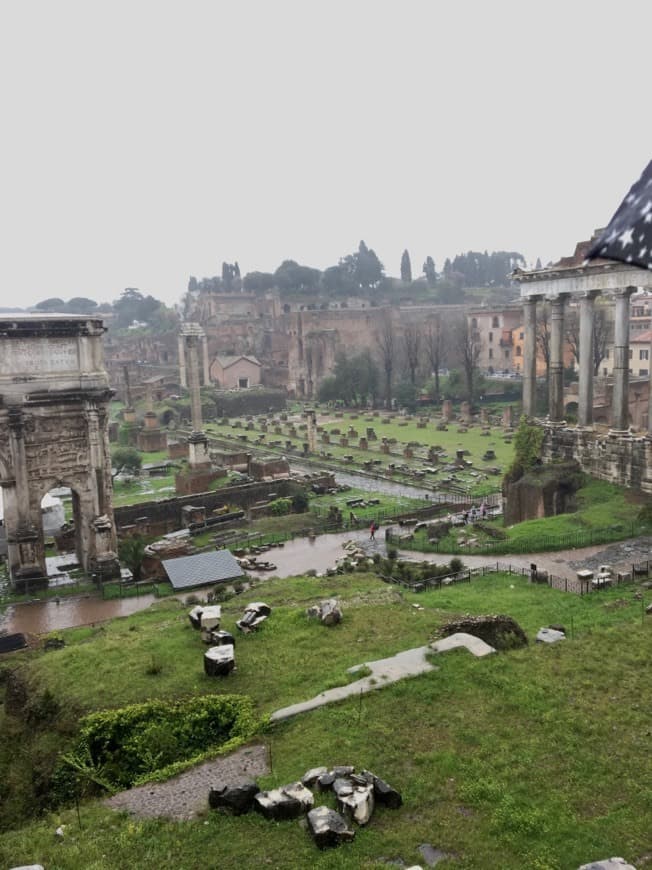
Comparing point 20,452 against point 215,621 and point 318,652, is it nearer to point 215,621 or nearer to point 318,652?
point 215,621

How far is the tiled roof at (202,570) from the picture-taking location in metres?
→ 19.2

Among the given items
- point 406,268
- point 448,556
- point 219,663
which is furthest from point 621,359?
point 406,268

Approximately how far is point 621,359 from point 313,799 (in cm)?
1886

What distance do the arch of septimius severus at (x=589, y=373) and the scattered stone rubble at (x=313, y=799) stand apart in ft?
54.7

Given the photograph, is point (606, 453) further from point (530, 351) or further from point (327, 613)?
point (327, 613)

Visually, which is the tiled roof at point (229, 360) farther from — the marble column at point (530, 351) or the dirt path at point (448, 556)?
the dirt path at point (448, 556)

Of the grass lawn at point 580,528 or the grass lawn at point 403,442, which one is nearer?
the grass lawn at point 580,528

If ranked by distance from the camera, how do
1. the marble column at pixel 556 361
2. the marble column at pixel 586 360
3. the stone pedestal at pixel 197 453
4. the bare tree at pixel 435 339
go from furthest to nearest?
the bare tree at pixel 435 339 < the stone pedestal at pixel 197 453 < the marble column at pixel 556 361 < the marble column at pixel 586 360

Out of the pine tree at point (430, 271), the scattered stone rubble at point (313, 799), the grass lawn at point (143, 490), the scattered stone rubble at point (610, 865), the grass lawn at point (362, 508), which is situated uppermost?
the pine tree at point (430, 271)

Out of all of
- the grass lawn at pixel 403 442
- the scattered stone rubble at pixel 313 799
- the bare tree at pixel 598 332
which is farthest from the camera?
the bare tree at pixel 598 332

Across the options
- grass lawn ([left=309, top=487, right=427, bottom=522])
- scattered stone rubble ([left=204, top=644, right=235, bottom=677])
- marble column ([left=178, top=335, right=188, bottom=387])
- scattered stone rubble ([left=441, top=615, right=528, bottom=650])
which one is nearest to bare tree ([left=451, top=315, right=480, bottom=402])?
grass lawn ([left=309, top=487, right=427, bottom=522])

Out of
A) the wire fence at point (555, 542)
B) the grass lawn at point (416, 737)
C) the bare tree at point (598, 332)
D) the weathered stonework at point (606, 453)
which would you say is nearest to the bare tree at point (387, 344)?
the bare tree at point (598, 332)

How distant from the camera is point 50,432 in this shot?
68.4 feet

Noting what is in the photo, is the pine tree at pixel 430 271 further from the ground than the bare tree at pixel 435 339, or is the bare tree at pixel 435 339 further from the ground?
the pine tree at pixel 430 271
